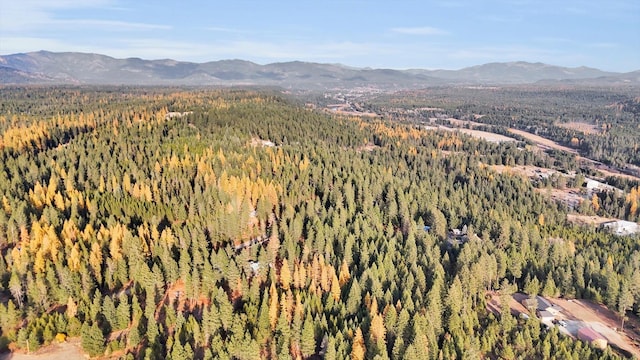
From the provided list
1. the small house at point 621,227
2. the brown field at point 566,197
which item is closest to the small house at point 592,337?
the small house at point 621,227

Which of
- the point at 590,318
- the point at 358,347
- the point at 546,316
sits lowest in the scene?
the point at 590,318

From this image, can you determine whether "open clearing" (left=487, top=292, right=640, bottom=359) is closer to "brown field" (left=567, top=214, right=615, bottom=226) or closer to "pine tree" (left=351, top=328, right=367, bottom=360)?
"pine tree" (left=351, top=328, right=367, bottom=360)

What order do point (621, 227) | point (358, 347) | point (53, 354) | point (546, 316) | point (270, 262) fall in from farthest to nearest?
point (621, 227) < point (270, 262) < point (546, 316) < point (53, 354) < point (358, 347)

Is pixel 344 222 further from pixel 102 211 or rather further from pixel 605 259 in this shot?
pixel 605 259

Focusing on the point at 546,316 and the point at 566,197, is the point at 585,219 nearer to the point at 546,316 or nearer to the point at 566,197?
the point at 566,197

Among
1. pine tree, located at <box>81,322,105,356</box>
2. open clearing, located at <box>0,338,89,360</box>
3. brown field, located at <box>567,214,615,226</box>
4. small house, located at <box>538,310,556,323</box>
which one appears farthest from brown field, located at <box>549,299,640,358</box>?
open clearing, located at <box>0,338,89,360</box>

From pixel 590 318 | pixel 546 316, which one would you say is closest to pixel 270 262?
pixel 546 316
